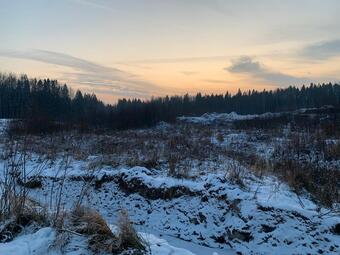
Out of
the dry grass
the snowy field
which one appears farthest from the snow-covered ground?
the dry grass

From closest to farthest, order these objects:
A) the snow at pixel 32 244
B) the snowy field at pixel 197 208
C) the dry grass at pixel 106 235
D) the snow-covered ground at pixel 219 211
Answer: the snow at pixel 32 244 → the dry grass at pixel 106 235 → the snowy field at pixel 197 208 → the snow-covered ground at pixel 219 211

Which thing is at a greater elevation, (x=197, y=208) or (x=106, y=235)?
(x=106, y=235)

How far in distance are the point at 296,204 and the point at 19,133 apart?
15.7 feet

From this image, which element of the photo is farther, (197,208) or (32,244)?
(197,208)

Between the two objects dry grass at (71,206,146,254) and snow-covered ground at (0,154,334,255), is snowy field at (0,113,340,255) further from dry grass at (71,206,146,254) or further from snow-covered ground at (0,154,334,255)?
dry grass at (71,206,146,254)

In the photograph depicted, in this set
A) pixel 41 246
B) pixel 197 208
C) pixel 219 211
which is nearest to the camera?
pixel 41 246

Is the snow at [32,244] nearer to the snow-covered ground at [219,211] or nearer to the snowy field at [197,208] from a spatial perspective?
the snowy field at [197,208]

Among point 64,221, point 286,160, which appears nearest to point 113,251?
point 64,221

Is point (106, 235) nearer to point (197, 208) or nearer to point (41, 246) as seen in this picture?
point (41, 246)

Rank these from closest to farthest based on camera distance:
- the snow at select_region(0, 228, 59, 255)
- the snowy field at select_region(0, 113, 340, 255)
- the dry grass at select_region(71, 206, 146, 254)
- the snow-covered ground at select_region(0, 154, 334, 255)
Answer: the snow at select_region(0, 228, 59, 255) < the dry grass at select_region(71, 206, 146, 254) < the snowy field at select_region(0, 113, 340, 255) < the snow-covered ground at select_region(0, 154, 334, 255)

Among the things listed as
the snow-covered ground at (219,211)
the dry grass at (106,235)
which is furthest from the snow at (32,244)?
the snow-covered ground at (219,211)

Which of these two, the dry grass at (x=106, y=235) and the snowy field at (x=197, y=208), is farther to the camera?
the snowy field at (x=197, y=208)

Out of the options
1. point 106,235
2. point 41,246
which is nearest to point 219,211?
point 106,235

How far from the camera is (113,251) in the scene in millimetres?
4438
